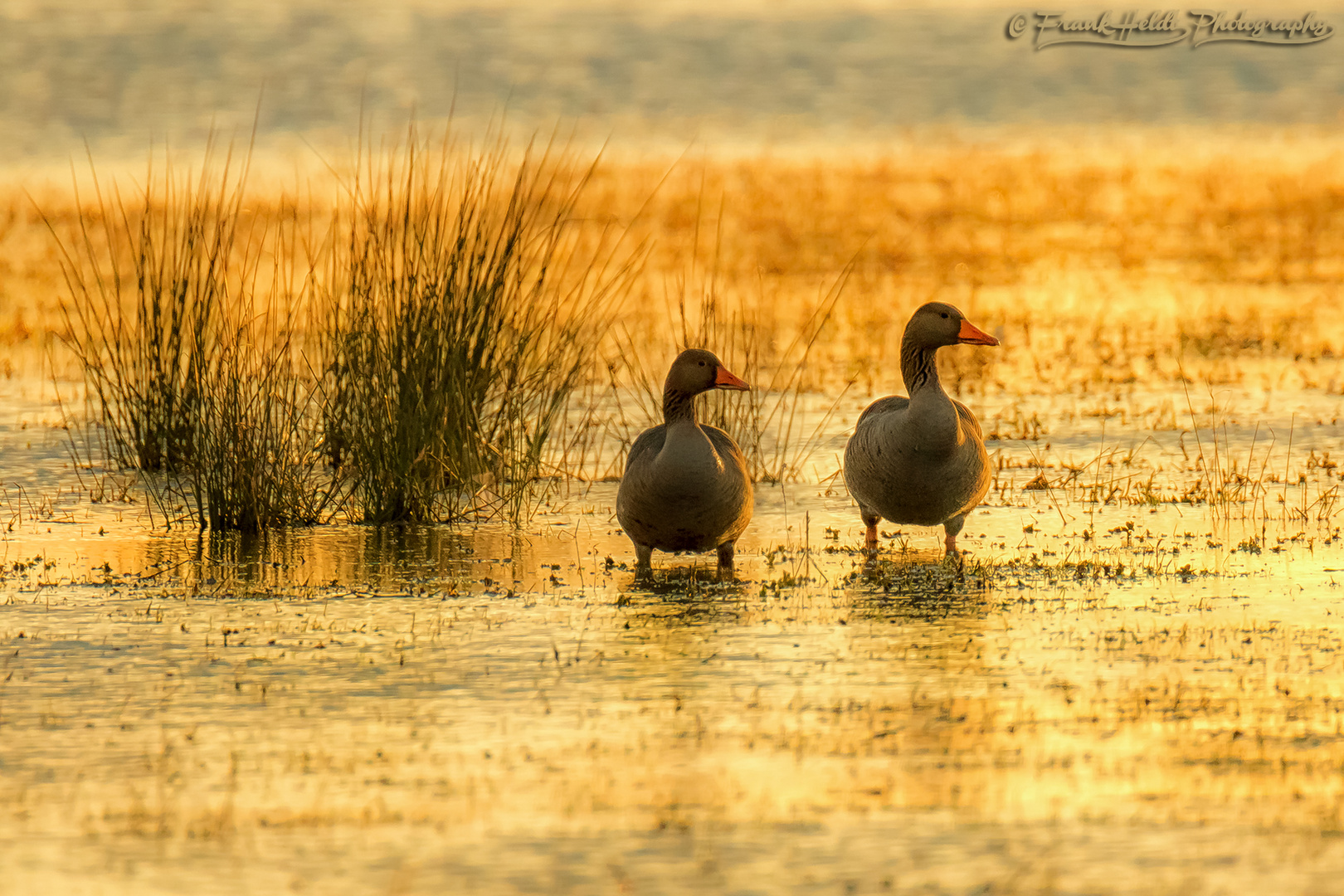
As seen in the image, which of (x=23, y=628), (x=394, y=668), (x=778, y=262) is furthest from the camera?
(x=778, y=262)

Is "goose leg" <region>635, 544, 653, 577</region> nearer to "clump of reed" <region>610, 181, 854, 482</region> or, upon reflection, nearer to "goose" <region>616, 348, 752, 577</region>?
"goose" <region>616, 348, 752, 577</region>

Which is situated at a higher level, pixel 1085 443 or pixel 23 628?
pixel 1085 443

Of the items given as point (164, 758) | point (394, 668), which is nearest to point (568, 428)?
point (394, 668)

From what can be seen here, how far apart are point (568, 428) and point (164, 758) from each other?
781cm

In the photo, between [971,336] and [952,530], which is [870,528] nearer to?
[952,530]

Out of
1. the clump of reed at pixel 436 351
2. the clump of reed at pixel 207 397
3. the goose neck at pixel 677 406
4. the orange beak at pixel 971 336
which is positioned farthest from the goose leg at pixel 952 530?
the clump of reed at pixel 207 397

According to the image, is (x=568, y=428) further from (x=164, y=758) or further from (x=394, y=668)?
(x=164, y=758)

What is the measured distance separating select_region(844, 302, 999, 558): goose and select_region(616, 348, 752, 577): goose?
0.74 m

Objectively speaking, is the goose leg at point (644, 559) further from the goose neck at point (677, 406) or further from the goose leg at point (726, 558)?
the goose neck at point (677, 406)

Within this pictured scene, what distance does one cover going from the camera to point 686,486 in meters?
8.59

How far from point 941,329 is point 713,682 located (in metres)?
3.73

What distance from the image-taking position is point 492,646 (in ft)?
24.3

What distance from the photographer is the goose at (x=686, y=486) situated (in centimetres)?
860

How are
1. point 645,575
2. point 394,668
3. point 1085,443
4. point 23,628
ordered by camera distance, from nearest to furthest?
point 394,668
point 23,628
point 645,575
point 1085,443
